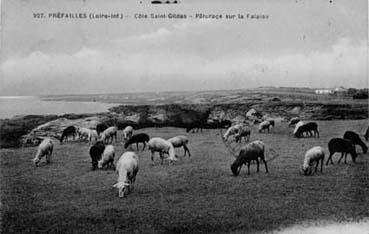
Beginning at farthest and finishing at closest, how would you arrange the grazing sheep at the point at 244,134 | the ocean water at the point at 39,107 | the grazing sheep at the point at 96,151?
1. the grazing sheep at the point at 244,134
2. the grazing sheep at the point at 96,151
3. the ocean water at the point at 39,107

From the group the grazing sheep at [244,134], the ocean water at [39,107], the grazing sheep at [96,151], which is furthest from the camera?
the grazing sheep at [244,134]

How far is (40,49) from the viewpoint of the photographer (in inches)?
150

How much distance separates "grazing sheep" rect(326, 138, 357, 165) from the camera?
4062 millimetres

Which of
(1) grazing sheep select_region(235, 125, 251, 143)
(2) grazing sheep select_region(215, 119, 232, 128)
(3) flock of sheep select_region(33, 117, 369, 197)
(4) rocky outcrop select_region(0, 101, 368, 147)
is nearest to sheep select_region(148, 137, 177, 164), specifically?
(3) flock of sheep select_region(33, 117, 369, 197)

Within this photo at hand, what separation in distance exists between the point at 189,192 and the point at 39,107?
141 cm

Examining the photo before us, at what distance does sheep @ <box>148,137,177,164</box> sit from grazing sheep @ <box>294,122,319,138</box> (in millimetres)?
1060

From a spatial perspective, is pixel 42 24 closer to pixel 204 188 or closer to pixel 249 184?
pixel 204 188

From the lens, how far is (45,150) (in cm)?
383

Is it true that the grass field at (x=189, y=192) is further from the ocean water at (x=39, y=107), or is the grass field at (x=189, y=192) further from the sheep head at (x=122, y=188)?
the ocean water at (x=39, y=107)

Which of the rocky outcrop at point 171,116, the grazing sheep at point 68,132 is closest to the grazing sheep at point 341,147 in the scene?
the rocky outcrop at point 171,116

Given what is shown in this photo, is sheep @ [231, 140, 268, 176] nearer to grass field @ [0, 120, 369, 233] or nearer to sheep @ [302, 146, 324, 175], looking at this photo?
grass field @ [0, 120, 369, 233]

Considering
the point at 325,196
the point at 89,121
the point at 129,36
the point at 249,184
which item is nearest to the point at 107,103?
the point at 89,121

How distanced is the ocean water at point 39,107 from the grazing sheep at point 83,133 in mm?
148

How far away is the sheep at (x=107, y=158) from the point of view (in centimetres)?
387
